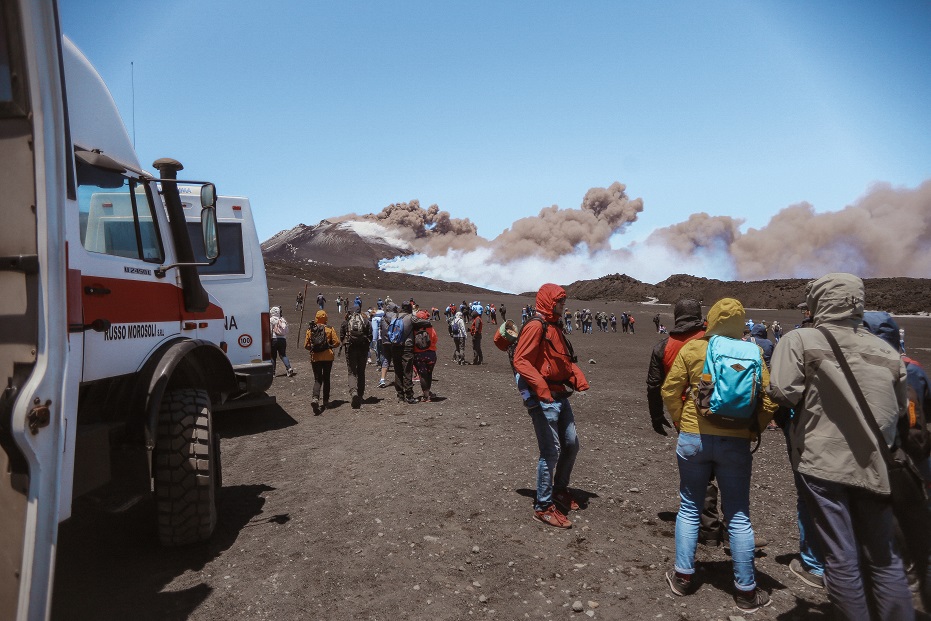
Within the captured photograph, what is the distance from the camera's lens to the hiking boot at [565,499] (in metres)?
5.67

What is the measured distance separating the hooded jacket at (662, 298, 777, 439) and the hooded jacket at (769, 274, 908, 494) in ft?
1.40

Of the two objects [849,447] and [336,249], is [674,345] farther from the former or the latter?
[336,249]

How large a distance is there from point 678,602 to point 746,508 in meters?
0.79

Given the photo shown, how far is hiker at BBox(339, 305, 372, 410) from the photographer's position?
11.0 meters

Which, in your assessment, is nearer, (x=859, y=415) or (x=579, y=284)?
(x=859, y=415)

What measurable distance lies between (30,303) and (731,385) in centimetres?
371

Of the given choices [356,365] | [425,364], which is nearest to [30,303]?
[356,365]

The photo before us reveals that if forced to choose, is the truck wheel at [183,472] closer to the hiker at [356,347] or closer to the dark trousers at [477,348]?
the hiker at [356,347]

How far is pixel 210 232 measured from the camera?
16.9ft

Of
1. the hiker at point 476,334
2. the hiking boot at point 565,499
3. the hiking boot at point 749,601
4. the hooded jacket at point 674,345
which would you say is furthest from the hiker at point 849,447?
the hiker at point 476,334

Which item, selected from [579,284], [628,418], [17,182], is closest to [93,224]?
[17,182]

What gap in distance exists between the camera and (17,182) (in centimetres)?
279

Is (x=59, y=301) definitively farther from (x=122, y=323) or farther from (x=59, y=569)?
(x=59, y=569)

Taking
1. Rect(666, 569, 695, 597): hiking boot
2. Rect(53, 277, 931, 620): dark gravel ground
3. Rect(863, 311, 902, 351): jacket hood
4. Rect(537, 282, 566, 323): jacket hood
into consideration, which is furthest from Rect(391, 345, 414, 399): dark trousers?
Rect(863, 311, 902, 351): jacket hood
